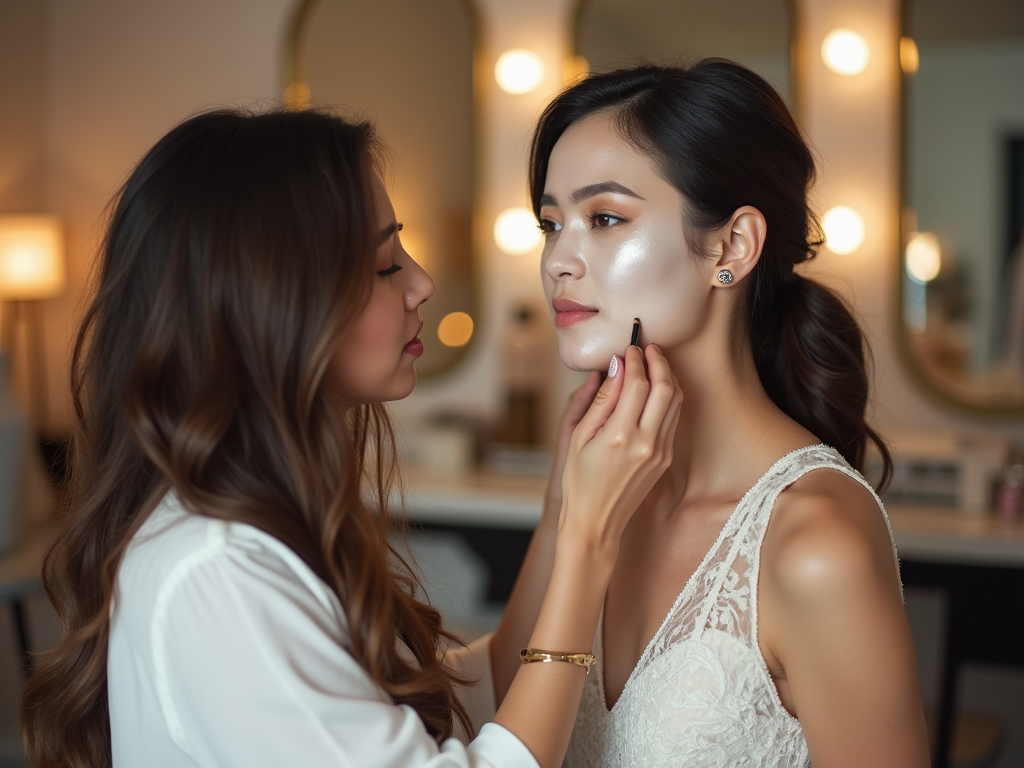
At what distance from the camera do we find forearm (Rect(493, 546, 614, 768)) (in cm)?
98

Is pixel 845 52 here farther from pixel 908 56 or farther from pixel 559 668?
pixel 559 668

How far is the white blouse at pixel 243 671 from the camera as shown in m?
0.87

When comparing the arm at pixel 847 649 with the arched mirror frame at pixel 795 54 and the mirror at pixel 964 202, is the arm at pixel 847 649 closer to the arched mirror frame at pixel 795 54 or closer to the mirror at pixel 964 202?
the mirror at pixel 964 202

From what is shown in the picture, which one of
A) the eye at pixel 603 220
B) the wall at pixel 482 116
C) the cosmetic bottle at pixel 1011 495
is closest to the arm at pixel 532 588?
the eye at pixel 603 220

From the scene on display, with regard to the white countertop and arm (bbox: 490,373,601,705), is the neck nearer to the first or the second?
arm (bbox: 490,373,601,705)

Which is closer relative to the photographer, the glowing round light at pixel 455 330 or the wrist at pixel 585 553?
the wrist at pixel 585 553

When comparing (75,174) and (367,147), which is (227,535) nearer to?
(367,147)

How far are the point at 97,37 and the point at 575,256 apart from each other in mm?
3129

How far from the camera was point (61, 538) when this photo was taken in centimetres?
112

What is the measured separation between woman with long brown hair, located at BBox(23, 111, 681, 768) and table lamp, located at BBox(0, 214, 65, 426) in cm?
254

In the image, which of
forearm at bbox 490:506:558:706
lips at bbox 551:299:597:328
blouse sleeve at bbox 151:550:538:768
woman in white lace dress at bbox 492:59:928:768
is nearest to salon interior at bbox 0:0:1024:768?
forearm at bbox 490:506:558:706

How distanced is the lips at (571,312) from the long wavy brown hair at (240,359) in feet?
1.31

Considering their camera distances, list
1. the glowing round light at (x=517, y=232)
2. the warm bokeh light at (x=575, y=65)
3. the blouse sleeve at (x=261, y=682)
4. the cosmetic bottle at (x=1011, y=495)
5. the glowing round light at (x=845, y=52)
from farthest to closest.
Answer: the glowing round light at (x=517, y=232) → the warm bokeh light at (x=575, y=65) → the glowing round light at (x=845, y=52) → the cosmetic bottle at (x=1011, y=495) → the blouse sleeve at (x=261, y=682)

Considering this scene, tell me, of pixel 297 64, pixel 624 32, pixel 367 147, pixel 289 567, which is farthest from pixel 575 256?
pixel 297 64
